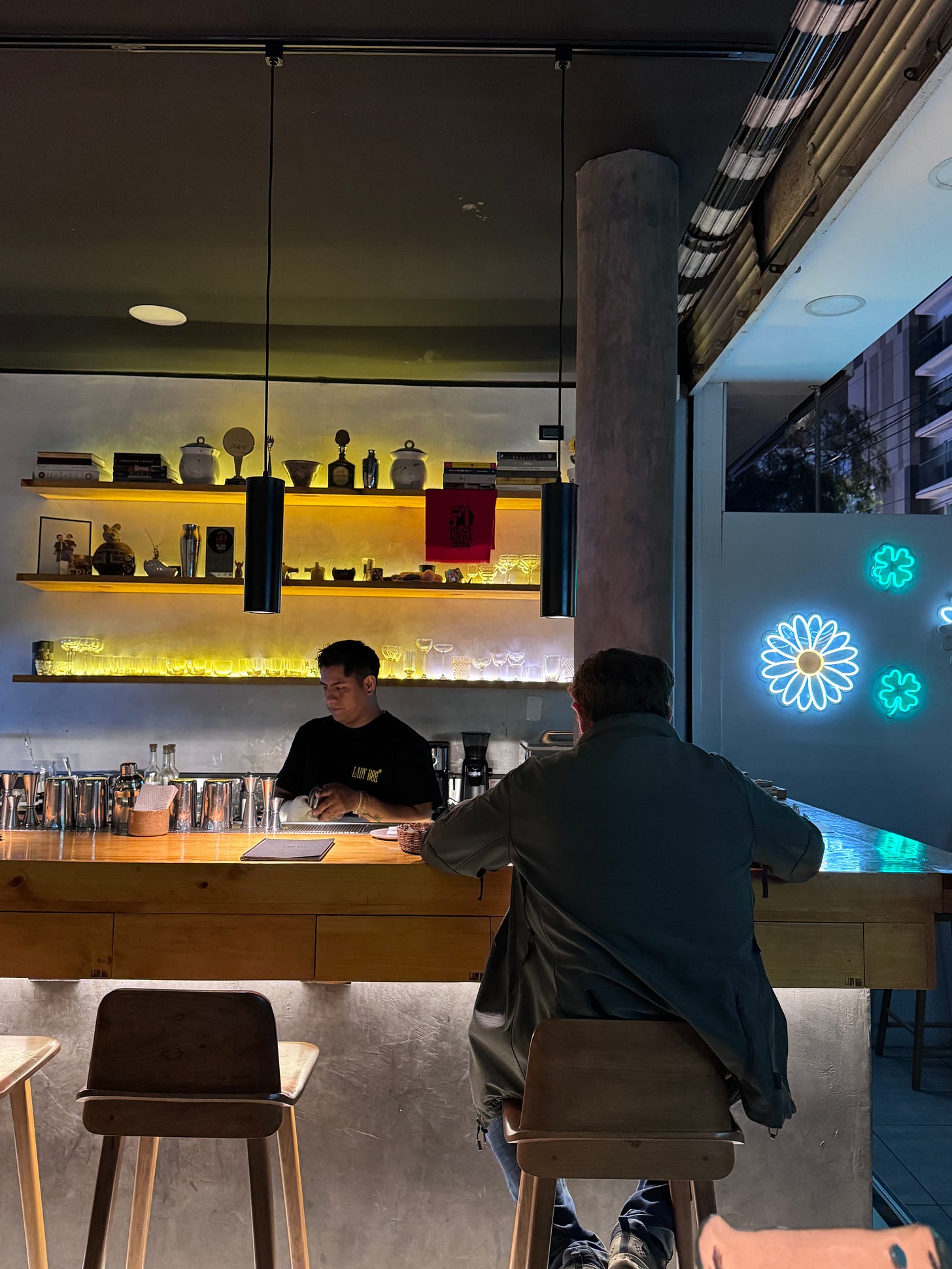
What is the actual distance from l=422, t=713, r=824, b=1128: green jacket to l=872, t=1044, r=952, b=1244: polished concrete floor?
1687mm

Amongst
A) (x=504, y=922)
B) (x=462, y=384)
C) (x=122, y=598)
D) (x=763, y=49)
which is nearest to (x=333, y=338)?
(x=462, y=384)

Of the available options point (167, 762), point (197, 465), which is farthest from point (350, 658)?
point (197, 465)

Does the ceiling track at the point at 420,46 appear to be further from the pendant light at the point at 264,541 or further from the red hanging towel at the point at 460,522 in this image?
the red hanging towel at the point at 460,522

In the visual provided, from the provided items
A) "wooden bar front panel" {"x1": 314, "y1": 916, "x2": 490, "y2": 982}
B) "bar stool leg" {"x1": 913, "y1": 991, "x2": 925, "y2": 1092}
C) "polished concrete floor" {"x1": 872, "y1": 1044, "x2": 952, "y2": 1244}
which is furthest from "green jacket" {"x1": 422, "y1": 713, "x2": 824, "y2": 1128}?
"bar stool leg" {"x1": 913, "y1": 991, "x2": 925, "y2": 1092}

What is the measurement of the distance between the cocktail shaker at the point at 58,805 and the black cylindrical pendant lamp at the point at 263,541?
0.72 m

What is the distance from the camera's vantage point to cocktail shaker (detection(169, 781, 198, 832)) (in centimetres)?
286

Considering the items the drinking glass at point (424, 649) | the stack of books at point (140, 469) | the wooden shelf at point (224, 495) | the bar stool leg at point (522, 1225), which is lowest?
the bar stool leg at point (522, 1225)

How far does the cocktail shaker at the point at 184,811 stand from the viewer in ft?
9.39

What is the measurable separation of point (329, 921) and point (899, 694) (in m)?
3.57

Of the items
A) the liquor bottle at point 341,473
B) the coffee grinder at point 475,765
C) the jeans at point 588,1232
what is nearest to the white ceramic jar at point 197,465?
the liquor bottle at point 341,473

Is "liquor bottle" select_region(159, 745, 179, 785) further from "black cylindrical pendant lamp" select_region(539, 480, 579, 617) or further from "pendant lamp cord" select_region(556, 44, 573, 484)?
"pendant lamp cord" select_region(556, 44, 573, 484)

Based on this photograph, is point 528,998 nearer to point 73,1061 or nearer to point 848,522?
point 73,1061

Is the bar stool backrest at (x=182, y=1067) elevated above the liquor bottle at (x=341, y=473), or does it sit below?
below

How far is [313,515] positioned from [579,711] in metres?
3.54
